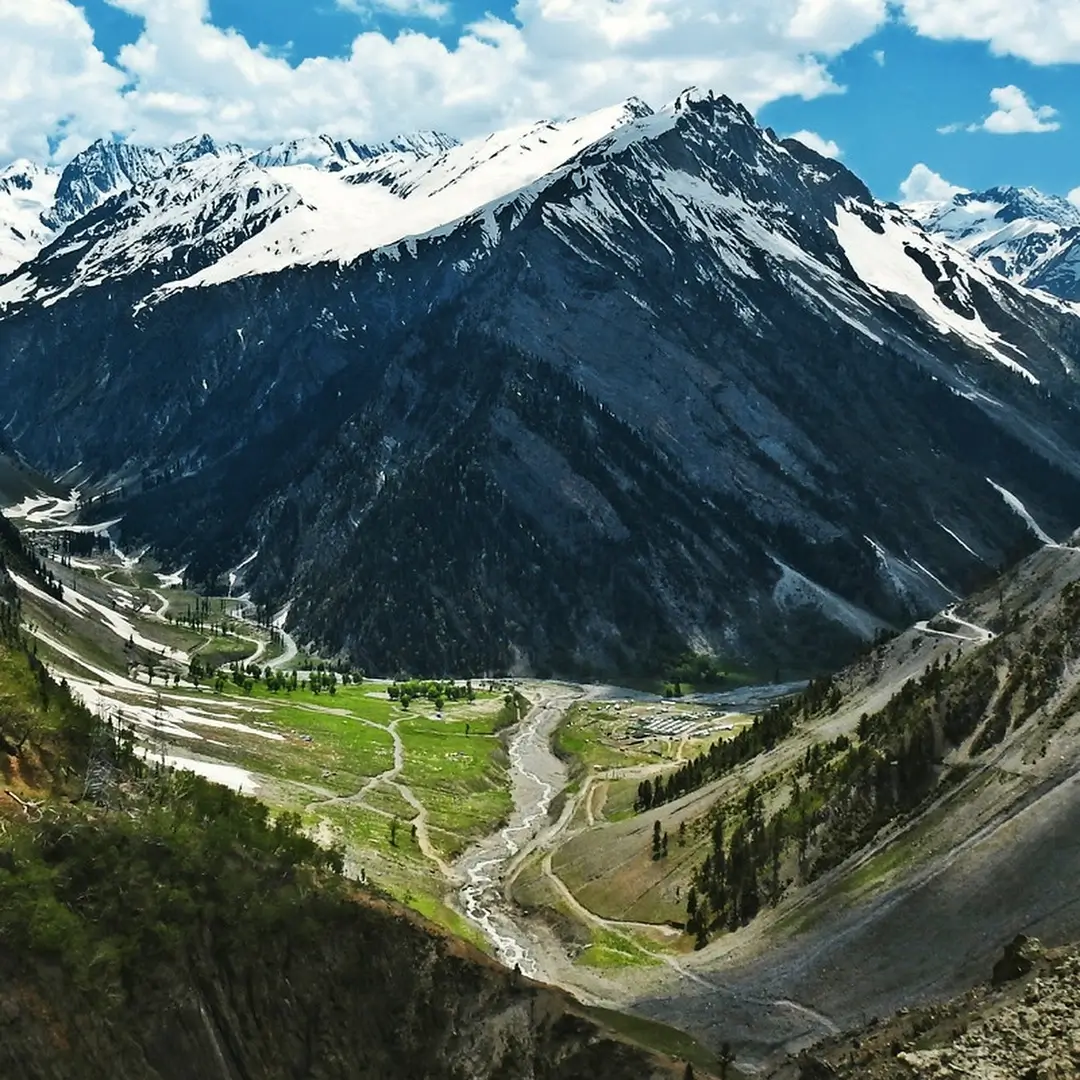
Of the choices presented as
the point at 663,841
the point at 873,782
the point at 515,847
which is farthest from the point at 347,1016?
the point at 515,847

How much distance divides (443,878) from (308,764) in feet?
126

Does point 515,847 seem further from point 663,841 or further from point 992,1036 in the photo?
point 992,1036

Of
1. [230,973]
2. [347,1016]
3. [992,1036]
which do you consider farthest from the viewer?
[347,1016]

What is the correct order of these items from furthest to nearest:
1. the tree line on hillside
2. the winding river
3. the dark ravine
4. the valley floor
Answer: the winding river
the tree line on hillside
the valley floor
the dark ravine

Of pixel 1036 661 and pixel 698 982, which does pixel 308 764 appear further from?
pixel 1036 661

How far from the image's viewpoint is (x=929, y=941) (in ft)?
231

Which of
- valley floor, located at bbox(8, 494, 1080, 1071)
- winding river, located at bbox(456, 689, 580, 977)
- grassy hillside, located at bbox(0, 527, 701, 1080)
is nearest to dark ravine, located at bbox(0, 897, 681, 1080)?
grassy hillside, located at bbox(0, 527, 701, 1080)

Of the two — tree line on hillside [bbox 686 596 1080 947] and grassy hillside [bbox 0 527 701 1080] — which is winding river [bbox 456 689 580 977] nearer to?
tree line on hillside [bbox 686 596 1080 947]

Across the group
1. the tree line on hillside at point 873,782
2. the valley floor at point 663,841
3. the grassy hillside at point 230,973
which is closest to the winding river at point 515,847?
the valley floor at point 663,841

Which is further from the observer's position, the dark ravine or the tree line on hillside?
the tree line on hillside

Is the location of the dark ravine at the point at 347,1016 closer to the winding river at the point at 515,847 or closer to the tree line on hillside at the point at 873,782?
the winding river at the point at 515,847

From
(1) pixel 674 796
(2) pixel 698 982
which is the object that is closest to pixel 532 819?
(1) pixel 674 796

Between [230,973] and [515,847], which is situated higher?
[230,973]

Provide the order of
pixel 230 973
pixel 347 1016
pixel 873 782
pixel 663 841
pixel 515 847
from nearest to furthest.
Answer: pixel 230 973, pixel 347 1016, pixel 873 782, pixel 663 841, pixel 515 847
